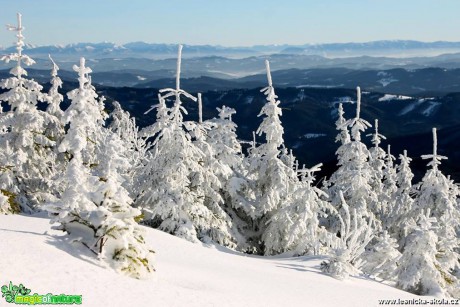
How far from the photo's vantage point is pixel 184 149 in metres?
20.3

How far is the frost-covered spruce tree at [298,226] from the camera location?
2178 cm

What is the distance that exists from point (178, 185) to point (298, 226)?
19.7 feet

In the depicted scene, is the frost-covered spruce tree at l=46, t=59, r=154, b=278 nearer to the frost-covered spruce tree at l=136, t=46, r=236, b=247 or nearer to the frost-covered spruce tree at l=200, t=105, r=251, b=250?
the frost-covered spruce tree at l=136, t=46, r=236, b=247

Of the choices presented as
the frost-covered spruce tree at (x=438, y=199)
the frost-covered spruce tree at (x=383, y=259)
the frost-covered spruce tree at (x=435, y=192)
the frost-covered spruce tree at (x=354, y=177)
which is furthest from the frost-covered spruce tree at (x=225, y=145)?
the frost-covered spruce tree at (x=435, y=192)

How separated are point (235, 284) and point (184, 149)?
8.22 metres

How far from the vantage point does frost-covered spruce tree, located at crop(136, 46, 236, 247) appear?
20.2m

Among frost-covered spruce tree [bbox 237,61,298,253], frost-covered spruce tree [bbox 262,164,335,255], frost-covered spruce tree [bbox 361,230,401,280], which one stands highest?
frost-covered spruce tree [bbox 237,61,298,253]

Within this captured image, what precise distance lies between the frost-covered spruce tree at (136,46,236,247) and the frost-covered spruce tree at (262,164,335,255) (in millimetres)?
2153

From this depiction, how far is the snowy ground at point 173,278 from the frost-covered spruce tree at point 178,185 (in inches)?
70.9

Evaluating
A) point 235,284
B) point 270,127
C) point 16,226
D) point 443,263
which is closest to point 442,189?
point 443,263

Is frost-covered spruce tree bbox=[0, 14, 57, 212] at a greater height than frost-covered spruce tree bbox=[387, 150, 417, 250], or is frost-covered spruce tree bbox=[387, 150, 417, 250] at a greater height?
frost-covered spruce tree bbox=[0, 14, 57, 212]

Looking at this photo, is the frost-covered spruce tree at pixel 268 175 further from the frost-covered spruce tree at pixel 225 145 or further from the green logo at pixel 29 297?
the green logo at pixel 29 297

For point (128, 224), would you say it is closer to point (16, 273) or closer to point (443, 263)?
point (16, 273)

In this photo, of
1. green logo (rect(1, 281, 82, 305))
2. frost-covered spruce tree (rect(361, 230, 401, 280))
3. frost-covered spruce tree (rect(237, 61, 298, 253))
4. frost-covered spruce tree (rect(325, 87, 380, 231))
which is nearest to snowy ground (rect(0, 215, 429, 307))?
green logo (rect(1, 281, 82, 305))
